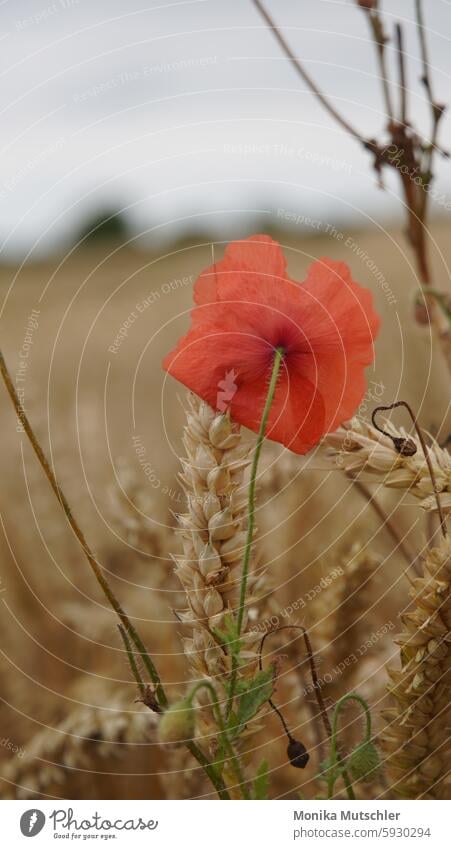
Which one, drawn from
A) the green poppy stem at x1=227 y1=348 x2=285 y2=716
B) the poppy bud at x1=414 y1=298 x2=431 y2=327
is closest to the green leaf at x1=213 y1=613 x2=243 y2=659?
the green poppy stem at x1=227 y1=348 x2=285 y2=716

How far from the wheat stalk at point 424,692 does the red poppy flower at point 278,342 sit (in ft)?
0.30

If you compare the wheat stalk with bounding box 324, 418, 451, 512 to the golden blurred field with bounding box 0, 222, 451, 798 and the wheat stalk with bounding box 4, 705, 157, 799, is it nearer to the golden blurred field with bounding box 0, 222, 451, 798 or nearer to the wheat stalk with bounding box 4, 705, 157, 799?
the golden blurred field with bounding box 0, 222, 451, 798

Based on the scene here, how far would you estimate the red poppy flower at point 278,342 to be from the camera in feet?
1.27

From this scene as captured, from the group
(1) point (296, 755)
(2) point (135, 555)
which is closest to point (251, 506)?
(1) point (296, 755)

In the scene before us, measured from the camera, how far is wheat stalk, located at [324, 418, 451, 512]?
42 cm

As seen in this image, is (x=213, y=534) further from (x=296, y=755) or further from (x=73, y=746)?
(x=73, y=746)

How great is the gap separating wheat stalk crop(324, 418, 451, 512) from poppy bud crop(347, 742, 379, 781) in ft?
0.39

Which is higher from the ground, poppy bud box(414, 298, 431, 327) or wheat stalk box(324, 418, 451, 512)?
poppy bud box(414, 298, 431, 327)

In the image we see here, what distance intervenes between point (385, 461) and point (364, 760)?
14 cm

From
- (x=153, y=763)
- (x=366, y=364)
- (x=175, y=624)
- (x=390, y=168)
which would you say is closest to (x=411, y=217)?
(x=390, y=168)

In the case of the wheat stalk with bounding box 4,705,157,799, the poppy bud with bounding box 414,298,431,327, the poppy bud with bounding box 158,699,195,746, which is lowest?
the poppy bud with bounding box 158,699,195,746

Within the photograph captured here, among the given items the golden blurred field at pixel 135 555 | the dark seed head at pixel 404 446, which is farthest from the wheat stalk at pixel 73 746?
the dark seed head at pixel 404 446

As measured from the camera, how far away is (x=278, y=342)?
41 centimetres

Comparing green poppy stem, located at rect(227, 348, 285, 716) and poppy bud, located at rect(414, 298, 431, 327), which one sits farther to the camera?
poppy bud, located at rect(414, 298, 431, 327)
